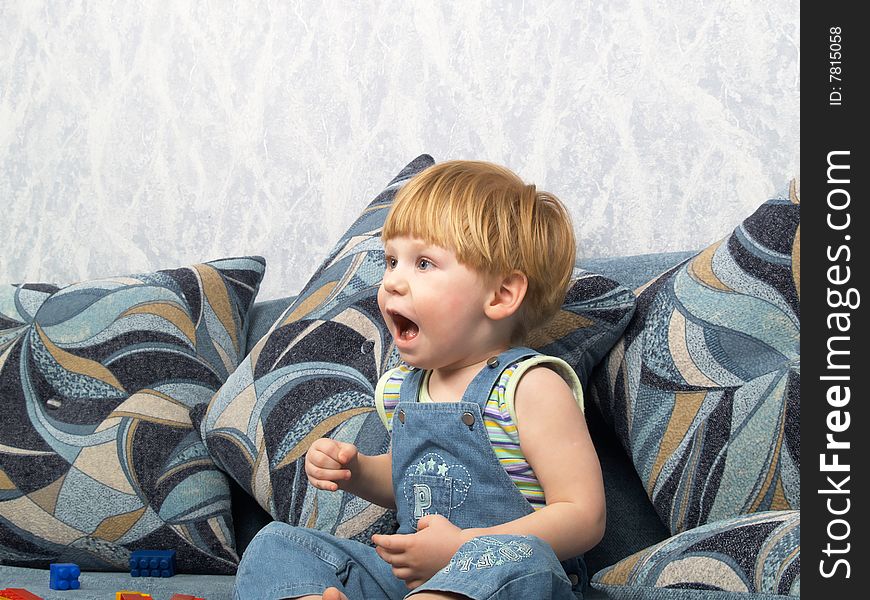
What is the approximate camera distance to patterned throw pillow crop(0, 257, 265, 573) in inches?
55.2

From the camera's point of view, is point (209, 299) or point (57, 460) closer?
point (57, 460)

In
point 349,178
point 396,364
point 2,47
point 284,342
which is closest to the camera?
point 396,364

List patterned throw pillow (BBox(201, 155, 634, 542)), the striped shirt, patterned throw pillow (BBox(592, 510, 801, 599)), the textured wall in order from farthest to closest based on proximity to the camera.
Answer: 1. the textured wall
2. patterned throw pillow (BBox(201, 155, 634, 542))
3. the striped shirt
4. patterned throw pillow (BBox(592, 510, 801, 599))

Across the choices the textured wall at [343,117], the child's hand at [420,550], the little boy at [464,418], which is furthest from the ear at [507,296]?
the textured wall at [343,117]

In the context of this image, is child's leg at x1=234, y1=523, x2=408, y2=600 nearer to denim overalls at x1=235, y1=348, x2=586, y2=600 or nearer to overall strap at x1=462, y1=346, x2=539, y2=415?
denim overalls at x1=235, y1=348, x2=586, y2=600

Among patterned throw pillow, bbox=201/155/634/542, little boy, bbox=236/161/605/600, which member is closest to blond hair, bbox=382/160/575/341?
little boy, bbox=236/161/605/600

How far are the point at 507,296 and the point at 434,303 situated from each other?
0.29 ft

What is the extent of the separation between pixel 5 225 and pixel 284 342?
3.78ft

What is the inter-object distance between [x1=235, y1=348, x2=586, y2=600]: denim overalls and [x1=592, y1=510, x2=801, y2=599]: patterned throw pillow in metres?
0.07

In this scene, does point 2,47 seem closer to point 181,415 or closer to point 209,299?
point 209,299

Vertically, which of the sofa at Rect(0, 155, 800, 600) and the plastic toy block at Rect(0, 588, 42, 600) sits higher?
the sofa at Rect(0, 155, 800, 600)

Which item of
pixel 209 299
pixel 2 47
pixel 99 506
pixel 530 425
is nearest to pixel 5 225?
A: pixel 2 47

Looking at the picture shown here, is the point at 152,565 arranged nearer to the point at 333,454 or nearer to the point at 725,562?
the point at 333,454

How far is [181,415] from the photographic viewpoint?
1.48 meters
